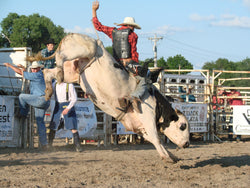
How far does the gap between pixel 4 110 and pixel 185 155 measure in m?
4.43

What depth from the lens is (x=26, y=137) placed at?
895 cm

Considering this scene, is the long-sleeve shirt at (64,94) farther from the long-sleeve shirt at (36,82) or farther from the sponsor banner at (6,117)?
the sponsor banner at (6,117)

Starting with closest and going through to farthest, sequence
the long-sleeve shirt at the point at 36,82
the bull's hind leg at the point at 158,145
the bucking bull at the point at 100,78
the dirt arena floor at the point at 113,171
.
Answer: the dirt arena floor at the point at 113,171 < the bucking bull at the point at 100,78 < the bull's hind leg at the point at 158,145 < the long-sleeve shirt at the point at 36,82

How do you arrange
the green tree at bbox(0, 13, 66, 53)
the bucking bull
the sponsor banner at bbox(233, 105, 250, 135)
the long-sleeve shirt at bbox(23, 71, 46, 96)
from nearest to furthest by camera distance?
the bucking bull
the long-sleeve shirt at bbox(23, 71, 46, 96)
the sponsor banner at bbox(233, 105, 250, 135)
the green tree at bbox(0, 13, 66, 53)

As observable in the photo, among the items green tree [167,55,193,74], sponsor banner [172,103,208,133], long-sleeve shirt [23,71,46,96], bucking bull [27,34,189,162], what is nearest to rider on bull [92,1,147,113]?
bucking bull [27,34,189,162]

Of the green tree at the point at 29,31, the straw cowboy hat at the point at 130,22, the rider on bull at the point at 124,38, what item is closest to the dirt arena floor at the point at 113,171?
the rider on bull at the point at 124,38

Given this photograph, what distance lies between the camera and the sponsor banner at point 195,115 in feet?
41.8

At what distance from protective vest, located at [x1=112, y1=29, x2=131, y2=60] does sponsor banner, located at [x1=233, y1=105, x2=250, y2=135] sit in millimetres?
7979

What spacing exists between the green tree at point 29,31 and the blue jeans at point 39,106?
1150 inches

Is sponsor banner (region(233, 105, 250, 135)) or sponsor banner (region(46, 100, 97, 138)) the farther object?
sponsor banner (region(233, 105, 250, 135))

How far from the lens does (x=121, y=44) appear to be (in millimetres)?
6918

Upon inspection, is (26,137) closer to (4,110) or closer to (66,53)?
(4,110)

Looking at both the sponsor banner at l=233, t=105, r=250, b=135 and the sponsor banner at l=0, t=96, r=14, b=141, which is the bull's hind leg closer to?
the sponsor banner at l=0, t=96, r=14, b=141

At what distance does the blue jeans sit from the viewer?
8305mm
